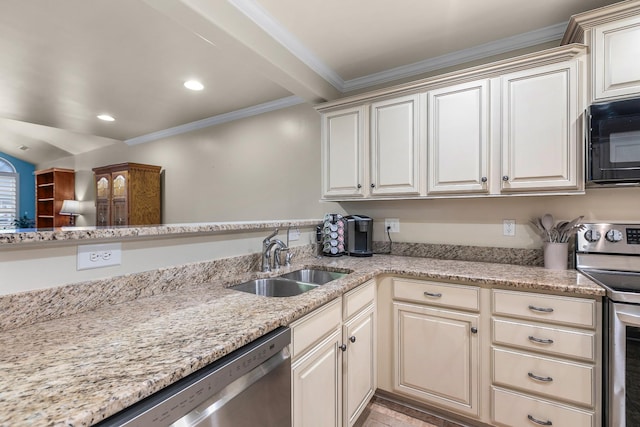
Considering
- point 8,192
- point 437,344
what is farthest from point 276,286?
point 8,192

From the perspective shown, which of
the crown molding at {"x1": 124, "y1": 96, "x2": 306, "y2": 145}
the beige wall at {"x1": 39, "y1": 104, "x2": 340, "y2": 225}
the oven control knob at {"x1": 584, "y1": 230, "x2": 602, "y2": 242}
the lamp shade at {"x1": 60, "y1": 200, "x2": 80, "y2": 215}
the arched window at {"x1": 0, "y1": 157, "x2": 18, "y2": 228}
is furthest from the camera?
the arched window at {"x1": 0, "y1": 157, "x2": 18, "y2": 228}

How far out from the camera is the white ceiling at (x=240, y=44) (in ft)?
5.48

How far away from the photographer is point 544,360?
1.48m

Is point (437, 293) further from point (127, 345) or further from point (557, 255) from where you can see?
point (127, 345)

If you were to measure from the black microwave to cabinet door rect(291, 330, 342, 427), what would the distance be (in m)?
1.61

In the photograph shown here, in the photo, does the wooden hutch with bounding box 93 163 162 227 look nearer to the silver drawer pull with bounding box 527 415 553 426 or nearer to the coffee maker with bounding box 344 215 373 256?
the coffee maker with bounding box 344 215 373 256

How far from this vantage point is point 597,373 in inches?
54.0

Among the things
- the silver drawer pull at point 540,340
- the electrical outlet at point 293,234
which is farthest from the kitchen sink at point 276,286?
the silver drawer pull at point 540,340

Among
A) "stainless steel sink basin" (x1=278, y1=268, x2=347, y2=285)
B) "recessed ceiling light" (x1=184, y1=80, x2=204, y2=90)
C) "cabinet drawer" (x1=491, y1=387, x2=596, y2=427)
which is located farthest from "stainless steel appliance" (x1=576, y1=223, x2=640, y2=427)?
"recessed ceiling light" (x1=184, y1=80, x2=204, y2=90)

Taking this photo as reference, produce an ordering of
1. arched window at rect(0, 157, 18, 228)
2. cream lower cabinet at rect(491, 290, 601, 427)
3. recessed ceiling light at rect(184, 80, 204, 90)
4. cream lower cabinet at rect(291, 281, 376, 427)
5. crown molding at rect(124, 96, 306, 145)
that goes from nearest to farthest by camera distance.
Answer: cream lower cabinet at rect(291, 281, 376, 427) < cream lower cabinet at rect(491, 290, 601, 427) < recessed ceiling light at rect(184, 80, 204, 90) < crown molding at rect(124, 96, 306, 145) < arched window at rect(0, 157, 18, 228)

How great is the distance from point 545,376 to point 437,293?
62cm

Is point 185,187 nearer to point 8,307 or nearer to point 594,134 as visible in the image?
point 8,307

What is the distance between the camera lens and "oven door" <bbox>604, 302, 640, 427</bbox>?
1.25 meters

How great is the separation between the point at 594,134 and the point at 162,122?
421 centimetres
